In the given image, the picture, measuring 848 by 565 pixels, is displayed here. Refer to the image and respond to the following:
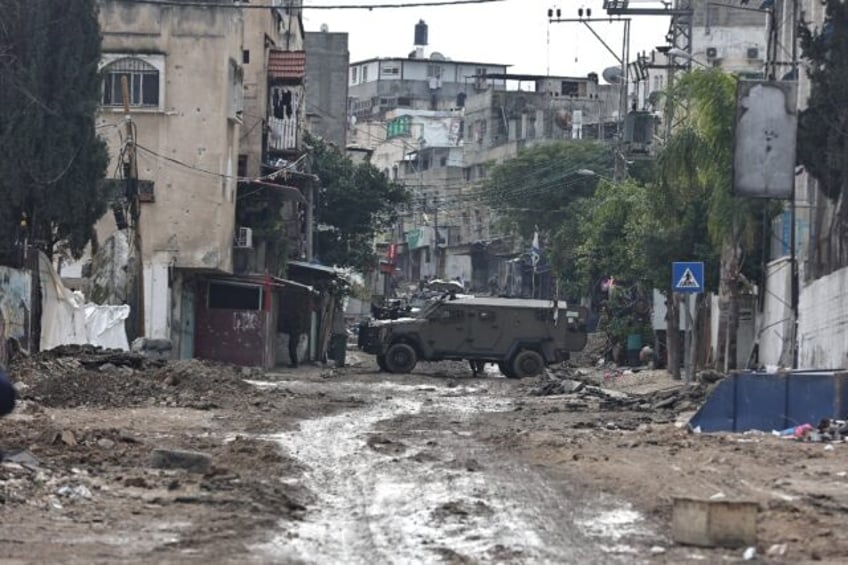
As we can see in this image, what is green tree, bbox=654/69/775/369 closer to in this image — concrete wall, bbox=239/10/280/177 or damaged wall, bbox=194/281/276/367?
damaged wall, bbox=194/281/276/367

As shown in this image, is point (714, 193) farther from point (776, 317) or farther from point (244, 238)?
point (244, 238)

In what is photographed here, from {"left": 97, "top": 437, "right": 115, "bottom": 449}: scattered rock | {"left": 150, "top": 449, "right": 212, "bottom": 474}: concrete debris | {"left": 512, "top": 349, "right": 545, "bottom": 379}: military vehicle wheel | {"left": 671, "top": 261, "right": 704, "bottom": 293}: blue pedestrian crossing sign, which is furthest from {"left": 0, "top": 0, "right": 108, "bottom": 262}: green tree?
{"left": 150, "top": 449, "right": 212, "bottom": 474}: concrete debris

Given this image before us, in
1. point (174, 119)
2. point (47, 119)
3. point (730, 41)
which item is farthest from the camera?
point (730, 41)

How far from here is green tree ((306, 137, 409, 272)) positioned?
68000mm

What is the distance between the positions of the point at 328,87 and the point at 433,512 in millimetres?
73331

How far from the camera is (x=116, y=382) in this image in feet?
85.5

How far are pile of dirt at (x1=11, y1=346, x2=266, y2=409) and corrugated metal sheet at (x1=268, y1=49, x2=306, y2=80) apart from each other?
25.4 m

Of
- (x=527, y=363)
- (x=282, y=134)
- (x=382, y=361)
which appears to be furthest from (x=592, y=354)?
(x=382, y=361)

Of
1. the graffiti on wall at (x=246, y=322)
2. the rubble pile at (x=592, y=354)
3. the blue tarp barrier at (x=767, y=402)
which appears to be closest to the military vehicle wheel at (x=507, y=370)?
the graffiti on wall at (x=246, y=322)

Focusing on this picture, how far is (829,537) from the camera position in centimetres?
1095

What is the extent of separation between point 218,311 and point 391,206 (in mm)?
20882

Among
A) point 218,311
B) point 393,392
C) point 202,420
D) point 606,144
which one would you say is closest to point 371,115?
point 606,144

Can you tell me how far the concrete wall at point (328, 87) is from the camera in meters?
84.0

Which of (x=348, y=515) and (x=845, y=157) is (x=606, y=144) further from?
(x=348, y=515)
